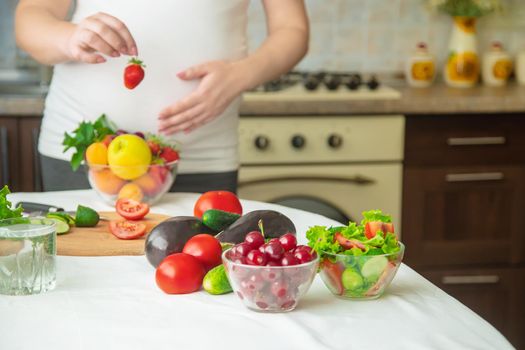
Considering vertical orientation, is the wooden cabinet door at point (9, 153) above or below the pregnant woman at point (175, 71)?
below

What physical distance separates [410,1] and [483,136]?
746 millimetres

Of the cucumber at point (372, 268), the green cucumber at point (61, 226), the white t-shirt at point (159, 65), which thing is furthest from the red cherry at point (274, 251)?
the white t-shirt at point (159, 65)

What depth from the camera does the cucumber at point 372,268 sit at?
1.13 m

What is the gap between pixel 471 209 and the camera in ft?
9.73

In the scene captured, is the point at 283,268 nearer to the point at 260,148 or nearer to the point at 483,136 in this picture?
the point at 260,148

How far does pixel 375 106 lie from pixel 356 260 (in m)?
1.73

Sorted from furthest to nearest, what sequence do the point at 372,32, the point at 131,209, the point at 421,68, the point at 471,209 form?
the point at 372,32, the point at 421,68, the point at 471,209, the point at 131,209

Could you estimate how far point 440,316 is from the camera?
1.11m

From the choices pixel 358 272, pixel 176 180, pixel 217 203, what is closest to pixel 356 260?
pixel 358 272

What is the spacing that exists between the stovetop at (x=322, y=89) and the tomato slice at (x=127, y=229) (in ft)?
4.55

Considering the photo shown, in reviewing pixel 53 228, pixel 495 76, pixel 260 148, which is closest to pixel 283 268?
pixel 53 228

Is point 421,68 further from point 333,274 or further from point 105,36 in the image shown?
point 333,274

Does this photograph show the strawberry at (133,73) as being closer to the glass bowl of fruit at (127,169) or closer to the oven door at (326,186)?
the glass bowl of fruit at (127,169)

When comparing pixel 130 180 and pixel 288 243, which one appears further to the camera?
pixel 130 180
